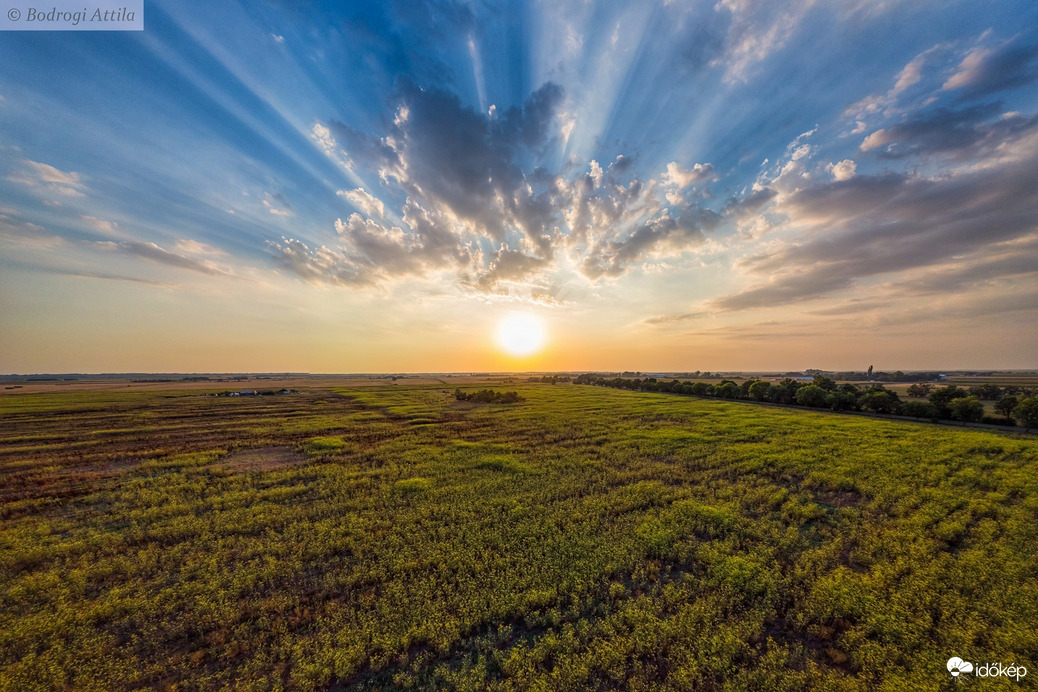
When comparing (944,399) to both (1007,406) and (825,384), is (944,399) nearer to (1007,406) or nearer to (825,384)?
(1007,406)

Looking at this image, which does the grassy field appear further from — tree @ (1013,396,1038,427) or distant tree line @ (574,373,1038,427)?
distant tree line @ (574,373,1038,427)

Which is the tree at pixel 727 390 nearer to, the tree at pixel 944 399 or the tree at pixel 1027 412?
the tree at pixel 944 399

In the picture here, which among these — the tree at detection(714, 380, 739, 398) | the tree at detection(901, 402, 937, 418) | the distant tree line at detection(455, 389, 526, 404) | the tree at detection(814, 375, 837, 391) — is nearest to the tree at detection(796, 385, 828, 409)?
the tree at detection(814, 375, 837, 391)

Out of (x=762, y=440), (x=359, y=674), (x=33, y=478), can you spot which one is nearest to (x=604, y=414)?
(x=762, y=440)

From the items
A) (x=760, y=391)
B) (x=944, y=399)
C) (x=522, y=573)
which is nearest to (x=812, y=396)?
(x=760, y=391)

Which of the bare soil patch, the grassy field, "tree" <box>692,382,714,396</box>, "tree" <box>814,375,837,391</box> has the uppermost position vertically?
"tree" <box>814,375,837,391</box>

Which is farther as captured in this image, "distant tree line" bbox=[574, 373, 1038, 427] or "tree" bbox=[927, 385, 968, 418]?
"tree" bbox=[927, 385, 968, 418]

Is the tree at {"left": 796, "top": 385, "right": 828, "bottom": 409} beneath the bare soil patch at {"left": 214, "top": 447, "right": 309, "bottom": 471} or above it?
above
